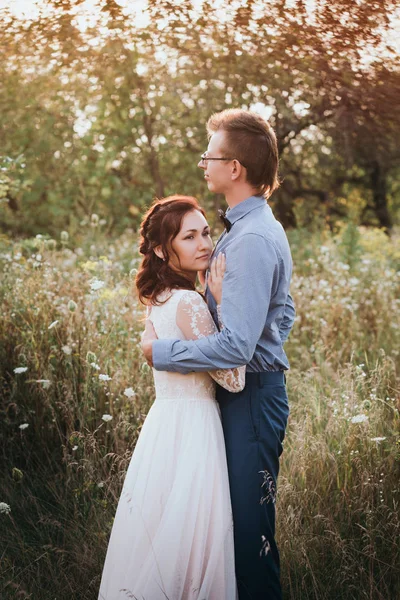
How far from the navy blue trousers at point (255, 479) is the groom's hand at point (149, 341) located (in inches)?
14.9

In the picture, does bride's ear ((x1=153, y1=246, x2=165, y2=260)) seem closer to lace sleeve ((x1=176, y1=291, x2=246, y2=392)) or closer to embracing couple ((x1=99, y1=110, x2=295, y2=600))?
embracing couple ((x1=99, y1=110, x2=295, y2=600))

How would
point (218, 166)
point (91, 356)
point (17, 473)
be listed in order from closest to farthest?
1. point (218, 166)
2. point (17, 473)
3. point (91, 356)

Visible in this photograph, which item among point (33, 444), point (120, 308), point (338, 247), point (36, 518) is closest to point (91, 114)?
point (338, 247)

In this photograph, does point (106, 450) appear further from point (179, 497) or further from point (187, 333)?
point (187, 333)

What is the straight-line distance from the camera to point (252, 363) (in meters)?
2.80

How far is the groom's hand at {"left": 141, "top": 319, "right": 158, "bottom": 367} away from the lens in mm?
2843

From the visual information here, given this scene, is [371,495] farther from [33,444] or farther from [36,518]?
A: [33,444]

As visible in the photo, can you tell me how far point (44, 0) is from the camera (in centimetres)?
423

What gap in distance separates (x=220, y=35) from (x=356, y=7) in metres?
1.07

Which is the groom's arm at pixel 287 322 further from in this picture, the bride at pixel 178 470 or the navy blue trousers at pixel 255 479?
the bride at pixel 178 470

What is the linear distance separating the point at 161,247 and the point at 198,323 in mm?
404

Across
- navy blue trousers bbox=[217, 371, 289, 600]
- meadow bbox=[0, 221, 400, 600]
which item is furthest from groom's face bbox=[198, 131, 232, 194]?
meadow bbox=[0, 221, 400, 600]

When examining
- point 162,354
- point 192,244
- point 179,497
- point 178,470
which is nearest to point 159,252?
point 192,244

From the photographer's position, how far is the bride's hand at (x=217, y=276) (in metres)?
2.73
